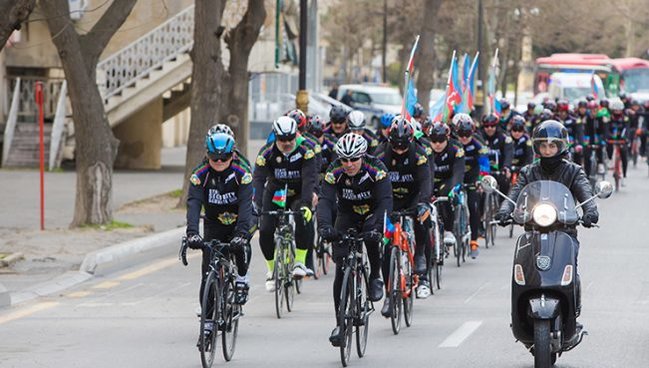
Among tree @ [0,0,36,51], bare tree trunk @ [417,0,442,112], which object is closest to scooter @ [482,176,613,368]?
tree @ [0,0,36,51]

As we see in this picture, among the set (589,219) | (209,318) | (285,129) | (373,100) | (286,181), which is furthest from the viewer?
(373,100)

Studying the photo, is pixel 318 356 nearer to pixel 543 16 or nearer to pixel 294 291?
pixel 294 291

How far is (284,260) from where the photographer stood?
13961 mm

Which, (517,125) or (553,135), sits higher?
(553,135)

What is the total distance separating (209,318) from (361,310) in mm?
1131

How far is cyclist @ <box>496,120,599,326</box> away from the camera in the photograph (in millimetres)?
10234

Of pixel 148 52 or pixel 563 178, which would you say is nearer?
pixel 563 178

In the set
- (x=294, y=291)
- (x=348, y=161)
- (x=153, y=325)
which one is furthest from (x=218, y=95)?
(x=348, y=161)

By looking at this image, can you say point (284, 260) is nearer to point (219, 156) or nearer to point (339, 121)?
point (219, 156)

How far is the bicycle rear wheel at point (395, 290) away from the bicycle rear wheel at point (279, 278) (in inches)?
55.7

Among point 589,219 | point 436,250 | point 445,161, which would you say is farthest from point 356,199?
point 445,161

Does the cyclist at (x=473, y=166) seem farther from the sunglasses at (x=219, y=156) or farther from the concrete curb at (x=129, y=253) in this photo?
the sunglasses at (x=219, y=156)

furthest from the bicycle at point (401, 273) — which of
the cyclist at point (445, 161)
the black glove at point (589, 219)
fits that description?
the cyclist at point (445, 161)

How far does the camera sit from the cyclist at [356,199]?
11094 millimetres
